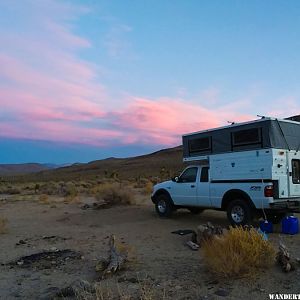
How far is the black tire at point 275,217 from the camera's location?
13156 millimetres

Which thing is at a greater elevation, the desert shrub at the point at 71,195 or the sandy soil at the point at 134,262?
the desert shrub at the point at 71,195

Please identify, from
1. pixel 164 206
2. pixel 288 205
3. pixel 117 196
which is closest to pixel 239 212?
pixel 288 205

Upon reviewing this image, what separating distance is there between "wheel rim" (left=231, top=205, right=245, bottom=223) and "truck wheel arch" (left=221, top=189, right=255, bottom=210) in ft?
1.03

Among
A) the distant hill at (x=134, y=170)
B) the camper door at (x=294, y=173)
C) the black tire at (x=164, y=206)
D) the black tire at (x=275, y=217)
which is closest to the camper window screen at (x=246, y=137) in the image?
the camper door at (x=294, y=173)

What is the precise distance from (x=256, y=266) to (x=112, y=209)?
12.6m

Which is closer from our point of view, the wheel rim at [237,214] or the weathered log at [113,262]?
the weathered log at [113,262]

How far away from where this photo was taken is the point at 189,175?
51.1 ft

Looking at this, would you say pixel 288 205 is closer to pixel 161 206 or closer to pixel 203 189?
pixel 203 189

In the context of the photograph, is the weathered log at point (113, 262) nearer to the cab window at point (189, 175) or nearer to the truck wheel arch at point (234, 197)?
the truck wheel arch at point (234, 197)

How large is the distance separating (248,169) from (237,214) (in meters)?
1.39

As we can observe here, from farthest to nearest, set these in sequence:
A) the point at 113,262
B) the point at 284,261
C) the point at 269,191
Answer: the point at 269,191 → the point at 113,262 → the point at 284,261

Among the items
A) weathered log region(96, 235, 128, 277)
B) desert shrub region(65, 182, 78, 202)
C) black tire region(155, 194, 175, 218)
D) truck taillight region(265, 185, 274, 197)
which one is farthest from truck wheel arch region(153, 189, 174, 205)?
desert shrub region(65, 182, 78, 202)

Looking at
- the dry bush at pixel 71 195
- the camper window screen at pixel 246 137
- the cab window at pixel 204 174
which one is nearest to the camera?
the camper window screen at pixel 246 137

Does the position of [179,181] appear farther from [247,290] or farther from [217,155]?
[247,290]
